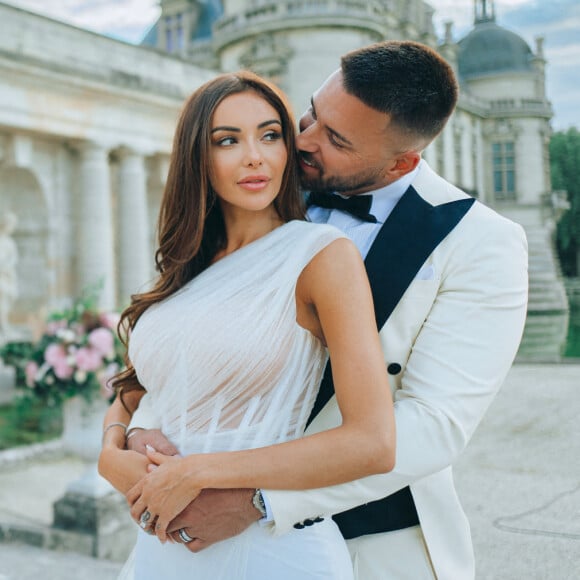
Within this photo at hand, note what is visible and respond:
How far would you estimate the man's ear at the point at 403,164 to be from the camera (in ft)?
6.70

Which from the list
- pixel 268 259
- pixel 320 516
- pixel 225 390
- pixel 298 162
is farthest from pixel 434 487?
pixel 298 162

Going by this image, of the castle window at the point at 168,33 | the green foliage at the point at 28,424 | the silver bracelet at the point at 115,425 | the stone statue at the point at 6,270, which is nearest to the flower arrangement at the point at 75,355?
the green foliage at the point at 28,424

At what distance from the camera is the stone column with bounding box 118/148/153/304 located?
15735 millimetres

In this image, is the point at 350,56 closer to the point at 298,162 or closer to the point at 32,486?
the point at 298,162

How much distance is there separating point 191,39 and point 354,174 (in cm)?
3523

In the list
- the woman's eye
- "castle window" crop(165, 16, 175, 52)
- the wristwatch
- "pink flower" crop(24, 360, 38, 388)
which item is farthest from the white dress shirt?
"castle window" crop(165, 16, 175, 52)

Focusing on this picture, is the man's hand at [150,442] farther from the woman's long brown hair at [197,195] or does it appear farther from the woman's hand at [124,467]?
the woman's long brown hair at [197,195]

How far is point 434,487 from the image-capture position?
201cm

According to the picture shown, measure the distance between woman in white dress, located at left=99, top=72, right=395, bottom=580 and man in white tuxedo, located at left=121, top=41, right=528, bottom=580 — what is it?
2.7 inches

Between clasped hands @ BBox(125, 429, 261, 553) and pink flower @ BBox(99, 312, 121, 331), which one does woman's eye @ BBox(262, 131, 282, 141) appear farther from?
pink flower @ BBox(99, 312, 121, 331)

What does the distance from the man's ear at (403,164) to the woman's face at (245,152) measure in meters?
0.28

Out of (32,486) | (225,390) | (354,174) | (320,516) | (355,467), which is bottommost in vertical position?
(32,486)

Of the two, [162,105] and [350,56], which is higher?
[162,105]

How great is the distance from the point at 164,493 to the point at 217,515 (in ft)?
0.43
